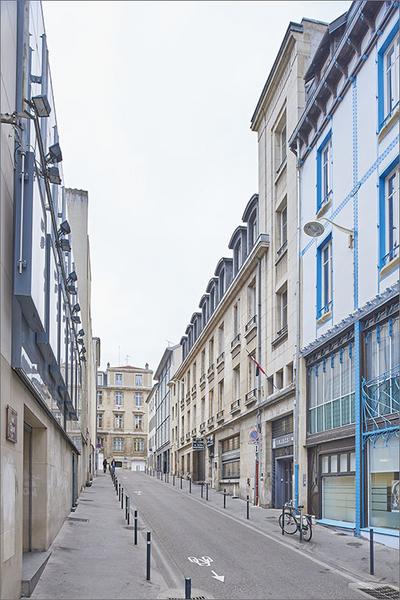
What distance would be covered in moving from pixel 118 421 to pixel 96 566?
88.4m

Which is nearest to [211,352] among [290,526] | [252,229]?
[252,229]

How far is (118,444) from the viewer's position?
100 metres

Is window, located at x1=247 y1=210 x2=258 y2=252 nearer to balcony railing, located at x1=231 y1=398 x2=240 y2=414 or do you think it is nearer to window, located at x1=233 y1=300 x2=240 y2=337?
window, located at x1=233 y1=300 x2=240 y2=337

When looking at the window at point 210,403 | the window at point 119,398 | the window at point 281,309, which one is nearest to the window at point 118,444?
the window at point 119,398

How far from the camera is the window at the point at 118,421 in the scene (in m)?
100

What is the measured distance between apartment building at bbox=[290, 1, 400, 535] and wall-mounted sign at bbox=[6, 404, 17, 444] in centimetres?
1009

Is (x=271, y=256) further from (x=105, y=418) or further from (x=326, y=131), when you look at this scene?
(x=105, y=418)

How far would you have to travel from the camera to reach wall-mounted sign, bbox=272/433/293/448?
2635 centimetres

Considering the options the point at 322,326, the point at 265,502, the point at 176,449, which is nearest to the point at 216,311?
the point at 265,502

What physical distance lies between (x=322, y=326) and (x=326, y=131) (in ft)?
20.0

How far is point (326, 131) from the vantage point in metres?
22.7

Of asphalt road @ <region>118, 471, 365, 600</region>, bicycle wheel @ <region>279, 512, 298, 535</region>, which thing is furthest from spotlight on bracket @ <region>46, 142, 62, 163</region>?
bicycle wheel @ <region>279, 512, 298, 535</region>

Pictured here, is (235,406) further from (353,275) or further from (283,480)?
(353,275)

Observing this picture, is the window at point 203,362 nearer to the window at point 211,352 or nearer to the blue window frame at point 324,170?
the window at point 211,352
